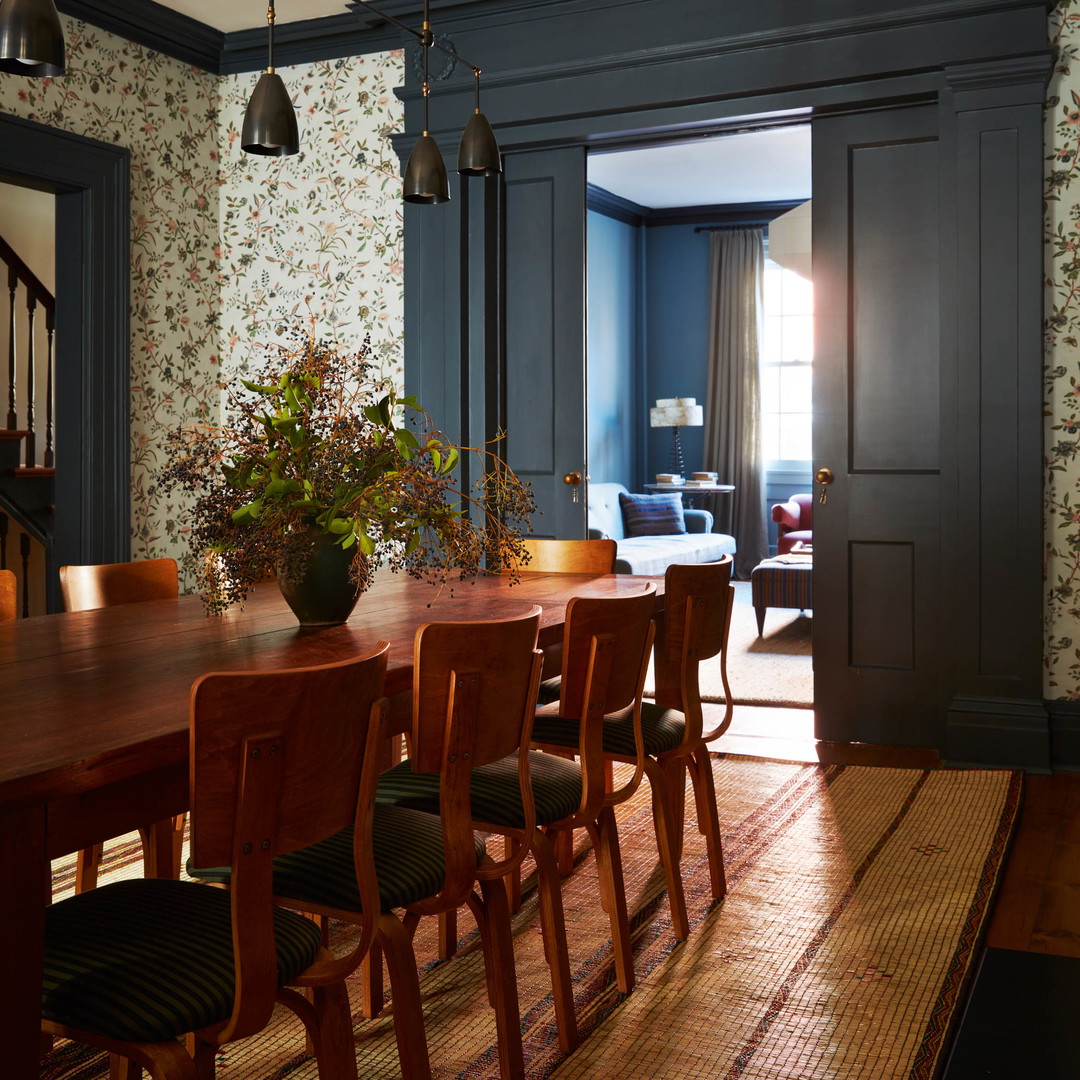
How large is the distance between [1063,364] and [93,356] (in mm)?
3995

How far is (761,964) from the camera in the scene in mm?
2584

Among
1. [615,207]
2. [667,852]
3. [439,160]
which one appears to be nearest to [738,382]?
[615,207]

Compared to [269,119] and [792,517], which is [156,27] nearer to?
[269,119]

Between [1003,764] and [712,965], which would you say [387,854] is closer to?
[712,965]

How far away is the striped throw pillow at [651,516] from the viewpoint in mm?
9172

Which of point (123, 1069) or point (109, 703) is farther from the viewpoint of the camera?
point (123, 1069)

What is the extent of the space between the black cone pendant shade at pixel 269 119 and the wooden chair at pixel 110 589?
1.14m

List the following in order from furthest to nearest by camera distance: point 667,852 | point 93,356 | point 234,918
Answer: point 93,356
point 667,852
point 234,918

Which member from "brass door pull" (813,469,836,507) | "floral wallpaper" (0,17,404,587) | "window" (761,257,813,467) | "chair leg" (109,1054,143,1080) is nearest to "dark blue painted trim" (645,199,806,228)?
"window" (761,257,813,467)

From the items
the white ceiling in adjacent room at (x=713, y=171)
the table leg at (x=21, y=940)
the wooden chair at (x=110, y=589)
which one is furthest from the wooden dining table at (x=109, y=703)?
the white ceiling in adjacent room at (x=713, y=171)

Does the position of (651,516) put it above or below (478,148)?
below

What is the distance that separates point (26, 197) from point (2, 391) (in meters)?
1.38

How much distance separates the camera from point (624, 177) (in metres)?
9.17

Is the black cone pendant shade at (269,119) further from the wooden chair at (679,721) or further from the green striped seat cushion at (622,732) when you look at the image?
the green striped seat cushion at (622,732)
